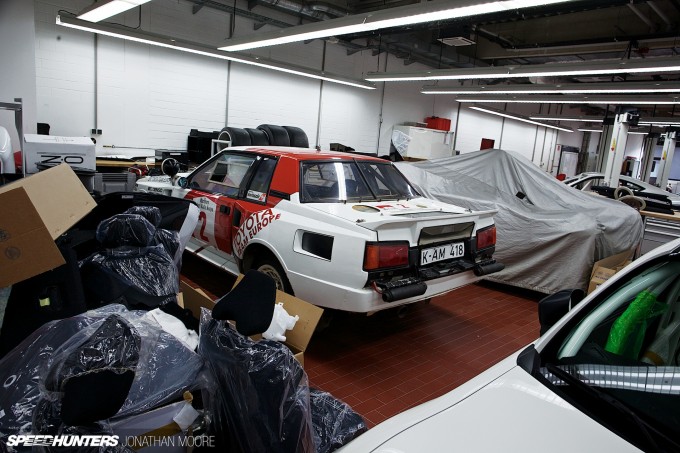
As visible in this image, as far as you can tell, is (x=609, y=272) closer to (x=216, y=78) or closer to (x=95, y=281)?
(x=95, y=281)

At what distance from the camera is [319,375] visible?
3059 mm

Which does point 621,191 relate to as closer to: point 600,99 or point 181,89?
point 600,99

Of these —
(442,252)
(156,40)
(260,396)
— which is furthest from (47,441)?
(156,40)

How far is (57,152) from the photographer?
427 cm

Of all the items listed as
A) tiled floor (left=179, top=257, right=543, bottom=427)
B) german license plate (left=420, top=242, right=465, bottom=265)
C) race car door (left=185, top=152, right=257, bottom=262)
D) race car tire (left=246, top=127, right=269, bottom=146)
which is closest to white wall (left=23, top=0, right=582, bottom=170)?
race car tire (left=246, top=127, right=269, bottom=146)

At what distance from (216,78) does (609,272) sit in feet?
29.3

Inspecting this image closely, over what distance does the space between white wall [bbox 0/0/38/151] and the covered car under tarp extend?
6.71m

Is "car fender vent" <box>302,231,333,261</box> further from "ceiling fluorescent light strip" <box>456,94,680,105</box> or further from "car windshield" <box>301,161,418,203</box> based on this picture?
"ceiling fluorescent light strip" <box>456,94,680,105</box>

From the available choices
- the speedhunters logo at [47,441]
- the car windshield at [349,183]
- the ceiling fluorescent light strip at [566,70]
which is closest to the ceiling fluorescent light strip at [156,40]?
the ceiling fluorescent light strip at [566,70]

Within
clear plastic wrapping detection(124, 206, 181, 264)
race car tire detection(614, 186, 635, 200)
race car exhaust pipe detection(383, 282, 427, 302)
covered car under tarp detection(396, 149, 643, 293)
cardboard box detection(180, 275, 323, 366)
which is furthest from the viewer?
race car tire detection(614, 186, 635, 200)

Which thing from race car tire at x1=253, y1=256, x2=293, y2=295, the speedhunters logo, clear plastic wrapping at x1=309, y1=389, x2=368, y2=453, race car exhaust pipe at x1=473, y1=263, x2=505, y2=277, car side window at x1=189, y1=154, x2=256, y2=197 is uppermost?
car side window at x1=189, y1=154, x2=256, y2=197

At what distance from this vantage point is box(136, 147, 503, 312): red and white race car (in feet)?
9.71

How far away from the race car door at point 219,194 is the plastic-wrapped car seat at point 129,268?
134cm

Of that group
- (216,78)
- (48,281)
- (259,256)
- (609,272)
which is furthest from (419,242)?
(216,78)
